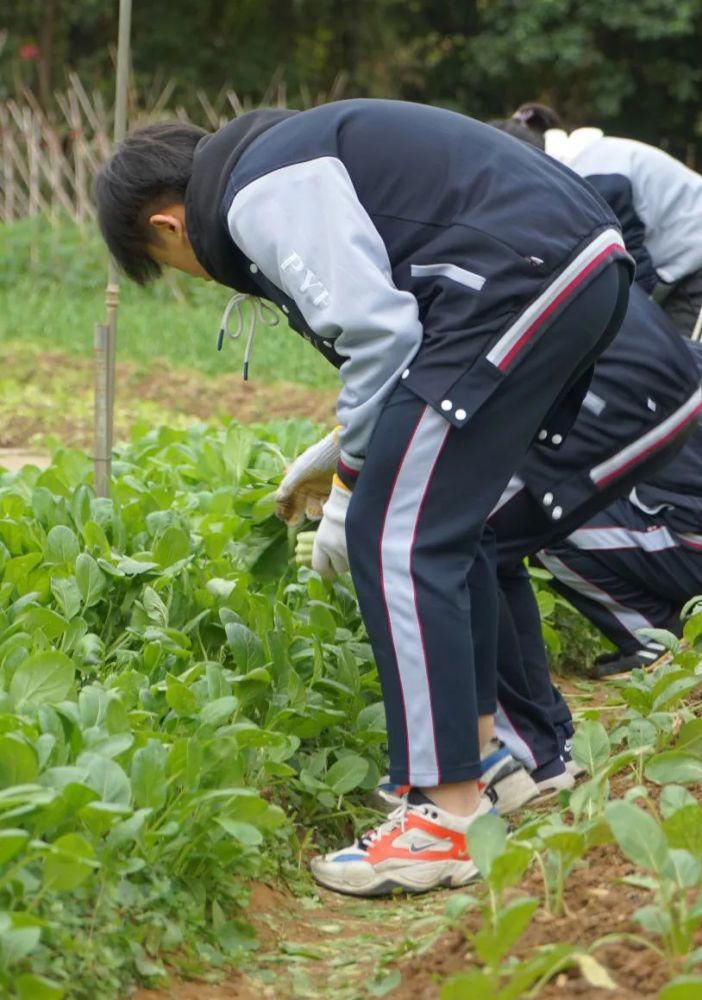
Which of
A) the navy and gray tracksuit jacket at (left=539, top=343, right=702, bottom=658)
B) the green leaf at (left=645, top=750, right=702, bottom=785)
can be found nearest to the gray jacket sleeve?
the green leaf at (left=645, top=750, right=702, bottom=785)

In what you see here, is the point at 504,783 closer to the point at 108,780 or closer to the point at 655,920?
the point at 108,780

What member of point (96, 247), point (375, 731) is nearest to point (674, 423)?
point (375, 731)

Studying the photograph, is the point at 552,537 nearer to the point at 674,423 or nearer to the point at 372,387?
the point at 674,423

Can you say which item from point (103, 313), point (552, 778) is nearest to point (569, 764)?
point (552, 778)

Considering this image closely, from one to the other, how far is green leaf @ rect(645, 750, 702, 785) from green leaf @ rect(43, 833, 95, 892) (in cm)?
114

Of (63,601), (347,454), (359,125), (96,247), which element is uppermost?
(359,125)

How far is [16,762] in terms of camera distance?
239cm

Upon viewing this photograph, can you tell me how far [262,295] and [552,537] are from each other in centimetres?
93

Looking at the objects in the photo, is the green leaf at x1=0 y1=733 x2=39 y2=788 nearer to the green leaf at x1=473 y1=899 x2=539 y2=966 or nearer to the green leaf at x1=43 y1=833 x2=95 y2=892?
the green leaf at x1=43 y1=833 x2=95 y2=892

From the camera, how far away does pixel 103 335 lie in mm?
Result: 4211

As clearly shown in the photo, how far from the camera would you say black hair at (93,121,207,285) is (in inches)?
117

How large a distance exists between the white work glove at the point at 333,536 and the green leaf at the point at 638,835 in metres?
0.98

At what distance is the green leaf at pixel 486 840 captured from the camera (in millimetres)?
2236

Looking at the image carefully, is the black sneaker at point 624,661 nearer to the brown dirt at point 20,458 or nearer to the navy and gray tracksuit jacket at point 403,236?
the navy and gray tracksuit jacket at point 403,236
